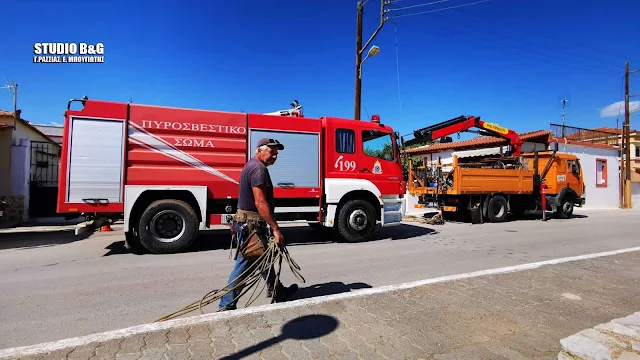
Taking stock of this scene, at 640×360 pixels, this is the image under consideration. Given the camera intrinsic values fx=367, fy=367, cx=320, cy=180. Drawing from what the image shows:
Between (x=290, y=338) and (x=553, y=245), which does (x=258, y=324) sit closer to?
(x=290, y=338)

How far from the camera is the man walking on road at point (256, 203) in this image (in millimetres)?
3523

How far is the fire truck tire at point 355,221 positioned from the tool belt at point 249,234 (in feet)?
15.2

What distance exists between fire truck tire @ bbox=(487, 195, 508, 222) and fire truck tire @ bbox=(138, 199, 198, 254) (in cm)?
1035

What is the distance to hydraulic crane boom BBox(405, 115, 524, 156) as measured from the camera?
1384 centimetres

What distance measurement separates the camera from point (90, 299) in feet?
14.0

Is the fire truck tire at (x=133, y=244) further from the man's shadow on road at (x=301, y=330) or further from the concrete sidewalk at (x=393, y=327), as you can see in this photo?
the man's shadow on road at (x=301, y=330)

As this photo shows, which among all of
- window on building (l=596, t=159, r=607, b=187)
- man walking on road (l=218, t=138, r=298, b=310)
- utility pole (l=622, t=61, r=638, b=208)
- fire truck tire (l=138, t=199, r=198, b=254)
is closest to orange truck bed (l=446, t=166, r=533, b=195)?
fire truck tire (l=138, t=199, r=198, b=254)

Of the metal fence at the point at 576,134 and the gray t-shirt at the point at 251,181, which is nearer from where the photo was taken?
the gray t-shirt at the point at 251,181

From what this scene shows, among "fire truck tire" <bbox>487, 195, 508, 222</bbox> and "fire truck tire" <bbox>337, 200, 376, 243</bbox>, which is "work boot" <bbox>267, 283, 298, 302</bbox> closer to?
"fire truck tire" <bbox>337, 200, 376, 243</bbox>

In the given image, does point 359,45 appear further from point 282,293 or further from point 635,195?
point 635,195

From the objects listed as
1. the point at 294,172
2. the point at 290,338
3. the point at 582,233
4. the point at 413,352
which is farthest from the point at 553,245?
the point at 290,338

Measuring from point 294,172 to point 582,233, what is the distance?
8554 mm

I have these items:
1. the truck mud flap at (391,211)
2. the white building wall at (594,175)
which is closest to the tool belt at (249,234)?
the truck mud flap at (391,211)

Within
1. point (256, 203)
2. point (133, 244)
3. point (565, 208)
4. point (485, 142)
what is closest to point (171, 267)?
point (133, 244)
